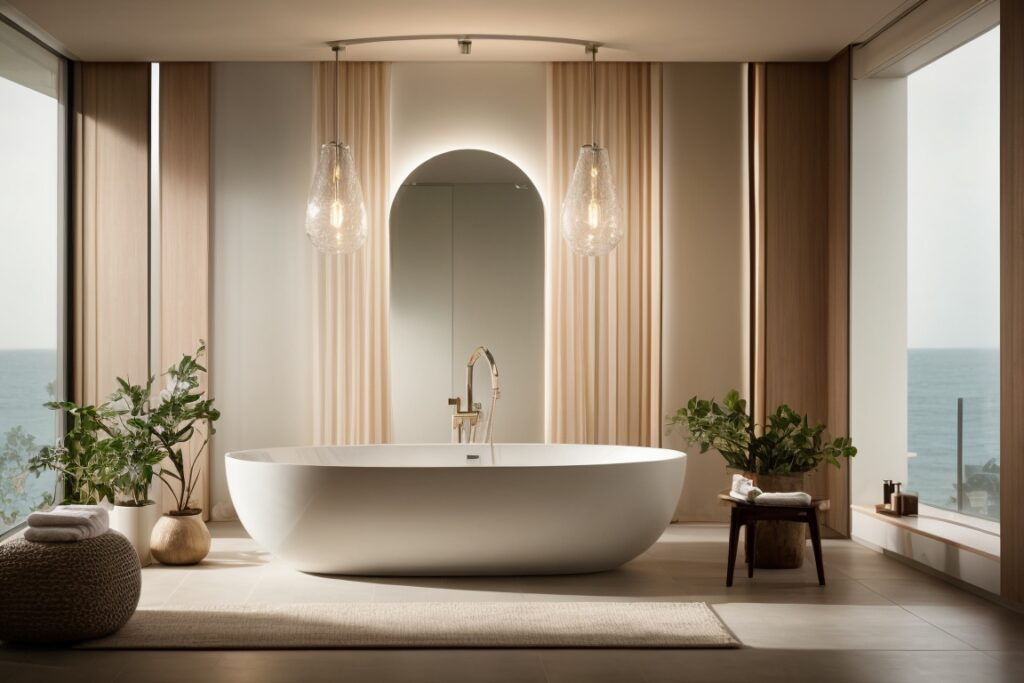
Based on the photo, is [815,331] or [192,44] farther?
[815,331]

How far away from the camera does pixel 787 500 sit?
4.16m

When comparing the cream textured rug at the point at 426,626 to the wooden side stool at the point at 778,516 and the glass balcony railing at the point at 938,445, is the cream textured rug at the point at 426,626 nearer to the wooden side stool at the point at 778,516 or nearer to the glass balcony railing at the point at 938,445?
the wooden side stool at the point at 778,516

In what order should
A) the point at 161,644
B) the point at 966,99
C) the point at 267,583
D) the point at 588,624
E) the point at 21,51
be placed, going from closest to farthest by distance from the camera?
the point at 161,644
the point at 588,624
the point at 267,583
the point at 21,51
the point at 966,99

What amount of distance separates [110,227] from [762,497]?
11.9 feet

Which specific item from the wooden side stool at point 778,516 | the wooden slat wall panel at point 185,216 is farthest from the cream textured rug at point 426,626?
the wooden slat wall panel at point 185,216

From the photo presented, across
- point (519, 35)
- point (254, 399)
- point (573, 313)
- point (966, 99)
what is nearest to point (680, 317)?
point (573, 313)

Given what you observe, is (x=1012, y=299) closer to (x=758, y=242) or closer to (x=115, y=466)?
(x=758, y=242)

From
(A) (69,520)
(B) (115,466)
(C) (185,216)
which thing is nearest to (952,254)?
(C) (185,216)

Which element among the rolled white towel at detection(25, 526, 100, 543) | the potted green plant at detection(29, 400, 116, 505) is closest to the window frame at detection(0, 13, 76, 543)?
the potted green plant at detection(29, 400, 116, 505)

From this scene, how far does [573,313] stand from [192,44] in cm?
238

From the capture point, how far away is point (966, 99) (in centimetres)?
992

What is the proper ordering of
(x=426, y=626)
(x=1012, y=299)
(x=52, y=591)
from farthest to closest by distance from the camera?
(x=1012, y=299)
(x=426, y=626)
(x=52, y=591)

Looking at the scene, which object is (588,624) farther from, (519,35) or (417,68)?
(417,68)

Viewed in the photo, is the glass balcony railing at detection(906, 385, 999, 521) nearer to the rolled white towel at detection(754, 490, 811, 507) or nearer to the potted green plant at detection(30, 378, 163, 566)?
the rolled white towel at detection(754, 490, 811, 507)
